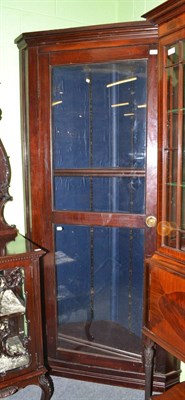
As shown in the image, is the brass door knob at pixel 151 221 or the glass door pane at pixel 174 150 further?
the brass door knob at pixel 151 221

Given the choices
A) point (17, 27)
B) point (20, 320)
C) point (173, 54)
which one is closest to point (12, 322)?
point (20, 320)

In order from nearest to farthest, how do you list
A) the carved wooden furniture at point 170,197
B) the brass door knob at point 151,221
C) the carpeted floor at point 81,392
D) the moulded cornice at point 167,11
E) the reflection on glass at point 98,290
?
the moulded cornice at point 167,11 → the carved wooden furniture at point 170,197 → the brass door knob at point 151,221 → the carpeted floor at point 81,392 → the reflection on glass at point 98,290

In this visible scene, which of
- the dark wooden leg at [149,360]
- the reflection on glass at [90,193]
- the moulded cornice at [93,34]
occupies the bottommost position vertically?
the dark wooden leg at [149,360]

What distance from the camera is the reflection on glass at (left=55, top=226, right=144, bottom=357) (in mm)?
2260

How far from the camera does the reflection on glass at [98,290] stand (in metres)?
2.26

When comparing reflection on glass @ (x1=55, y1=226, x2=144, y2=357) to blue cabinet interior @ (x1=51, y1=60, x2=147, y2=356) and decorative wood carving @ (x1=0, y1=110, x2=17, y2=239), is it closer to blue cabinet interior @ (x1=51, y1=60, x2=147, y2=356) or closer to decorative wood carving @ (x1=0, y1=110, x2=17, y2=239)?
blue cabinet interior @ (x1=51, y1=60, x2=147, y2=356)

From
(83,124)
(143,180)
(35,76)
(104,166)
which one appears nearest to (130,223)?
(143,180)

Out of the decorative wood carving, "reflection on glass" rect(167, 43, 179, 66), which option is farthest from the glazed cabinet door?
"reflection on glass" rect(167, 43, 179, 66)

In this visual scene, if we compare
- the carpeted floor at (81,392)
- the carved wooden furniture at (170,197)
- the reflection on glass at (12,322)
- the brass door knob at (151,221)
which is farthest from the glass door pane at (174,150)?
the carpeted floor at (81,392)

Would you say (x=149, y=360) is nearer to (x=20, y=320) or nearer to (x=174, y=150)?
(x=20, y=320)

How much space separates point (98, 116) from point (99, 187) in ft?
1.41

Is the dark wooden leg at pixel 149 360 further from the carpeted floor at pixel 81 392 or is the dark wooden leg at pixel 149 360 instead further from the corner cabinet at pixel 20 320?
the corner cabinet at pixel 20 320

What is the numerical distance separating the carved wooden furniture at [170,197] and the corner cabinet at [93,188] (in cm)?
30

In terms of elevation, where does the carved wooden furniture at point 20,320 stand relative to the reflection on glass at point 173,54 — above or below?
below
